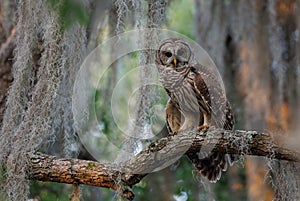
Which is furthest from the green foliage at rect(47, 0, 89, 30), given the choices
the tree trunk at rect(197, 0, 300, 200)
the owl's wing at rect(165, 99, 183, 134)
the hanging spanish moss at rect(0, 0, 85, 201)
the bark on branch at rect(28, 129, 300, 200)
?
the tree trunk at rect(197, 0, 300, 200)

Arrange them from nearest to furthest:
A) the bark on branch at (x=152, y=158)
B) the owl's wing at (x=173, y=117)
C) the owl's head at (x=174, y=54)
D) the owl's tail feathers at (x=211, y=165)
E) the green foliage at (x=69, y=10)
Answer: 1. the green foliage at (x=69, y=10)
2. the bark on branch at (x=152, y=158)
3. the owl's tail feathers at (x=211, y=165)
4. the owl's head at (x=174, y=54)
5. the owl's wing at (x=173, y=117)

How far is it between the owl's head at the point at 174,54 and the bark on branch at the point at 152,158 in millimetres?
677

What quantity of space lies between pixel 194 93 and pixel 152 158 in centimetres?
65

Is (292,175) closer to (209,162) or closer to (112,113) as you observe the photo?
(209,162)

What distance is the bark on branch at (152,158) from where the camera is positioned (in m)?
3.63

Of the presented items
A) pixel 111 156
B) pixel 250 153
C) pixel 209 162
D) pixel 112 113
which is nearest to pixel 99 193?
pixel 111 156

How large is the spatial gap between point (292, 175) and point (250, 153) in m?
0.23

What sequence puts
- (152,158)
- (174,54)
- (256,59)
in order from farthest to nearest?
(256,59) → (174,54) → (152,158)

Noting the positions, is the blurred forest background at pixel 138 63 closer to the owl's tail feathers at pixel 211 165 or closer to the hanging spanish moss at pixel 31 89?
the hanging spanish moss at pixel 31 89

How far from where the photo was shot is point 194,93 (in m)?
4.27

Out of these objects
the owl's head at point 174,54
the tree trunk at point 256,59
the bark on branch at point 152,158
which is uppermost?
the tree trunk at point 256,59

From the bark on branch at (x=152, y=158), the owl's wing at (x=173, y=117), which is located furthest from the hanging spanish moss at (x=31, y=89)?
the owl's wing at (x=173, y=117)

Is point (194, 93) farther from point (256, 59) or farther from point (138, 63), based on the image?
point (256, 59)

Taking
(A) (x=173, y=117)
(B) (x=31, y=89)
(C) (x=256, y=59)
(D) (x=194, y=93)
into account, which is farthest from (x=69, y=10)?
(C) (x=256, y=59)
